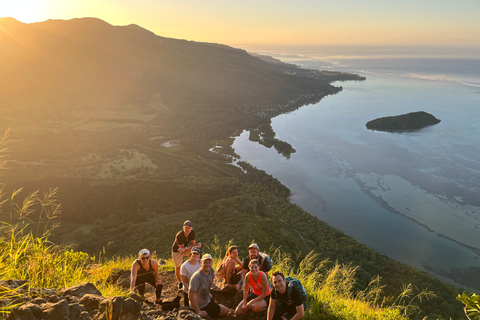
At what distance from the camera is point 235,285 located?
6.82 m

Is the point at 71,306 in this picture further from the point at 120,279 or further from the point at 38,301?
the point at 120,279

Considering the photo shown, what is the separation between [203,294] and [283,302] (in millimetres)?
1531

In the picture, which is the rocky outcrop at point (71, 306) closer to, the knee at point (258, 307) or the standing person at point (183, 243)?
the knee at point (258, 307)

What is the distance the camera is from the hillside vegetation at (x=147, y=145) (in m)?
26.2

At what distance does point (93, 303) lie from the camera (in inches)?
163

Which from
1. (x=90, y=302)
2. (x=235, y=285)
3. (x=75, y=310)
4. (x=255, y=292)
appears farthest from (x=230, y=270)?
(x=75, y=310)

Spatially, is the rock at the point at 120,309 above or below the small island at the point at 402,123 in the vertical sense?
above

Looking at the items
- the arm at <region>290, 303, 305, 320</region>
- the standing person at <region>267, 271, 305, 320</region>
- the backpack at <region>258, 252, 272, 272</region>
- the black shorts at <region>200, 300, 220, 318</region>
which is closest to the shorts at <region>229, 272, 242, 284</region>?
the backpack at <region>258, 252, 272, 272</region>

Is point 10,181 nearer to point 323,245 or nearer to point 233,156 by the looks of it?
point 233,156

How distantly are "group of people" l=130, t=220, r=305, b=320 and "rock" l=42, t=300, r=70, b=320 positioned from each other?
59.5 inches

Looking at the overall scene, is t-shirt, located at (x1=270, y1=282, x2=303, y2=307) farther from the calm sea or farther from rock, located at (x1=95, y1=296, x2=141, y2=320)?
the calm sea

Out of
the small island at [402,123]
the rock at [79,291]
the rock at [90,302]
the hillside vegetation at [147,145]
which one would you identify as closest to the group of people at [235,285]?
the rock at [79,291]

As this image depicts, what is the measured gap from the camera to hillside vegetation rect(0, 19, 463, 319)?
26.2 m

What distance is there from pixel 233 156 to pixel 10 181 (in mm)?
39653
